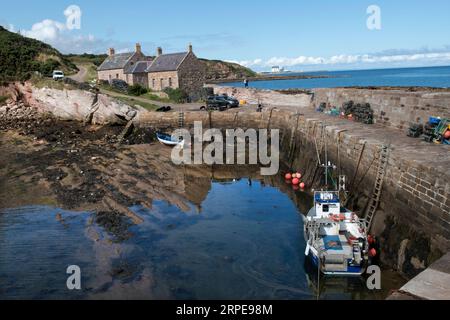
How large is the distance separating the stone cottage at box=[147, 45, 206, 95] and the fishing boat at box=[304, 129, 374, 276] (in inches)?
1179

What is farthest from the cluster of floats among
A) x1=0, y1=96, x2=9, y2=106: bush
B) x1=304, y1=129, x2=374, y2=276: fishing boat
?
x1=0, y1=96, x2=9, y2=106: bush

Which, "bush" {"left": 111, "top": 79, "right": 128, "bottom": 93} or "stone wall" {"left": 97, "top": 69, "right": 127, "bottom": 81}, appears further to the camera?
"stone wall" {"left": 97, "top": 69, "right": 127, "bottom": 81}

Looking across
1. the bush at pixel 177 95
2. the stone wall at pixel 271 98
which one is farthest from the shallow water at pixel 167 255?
the bush at pixel 177 95

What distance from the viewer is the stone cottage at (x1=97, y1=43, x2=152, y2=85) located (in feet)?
154

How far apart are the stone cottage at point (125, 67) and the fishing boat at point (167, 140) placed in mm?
18123

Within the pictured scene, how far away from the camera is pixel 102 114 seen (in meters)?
35.8

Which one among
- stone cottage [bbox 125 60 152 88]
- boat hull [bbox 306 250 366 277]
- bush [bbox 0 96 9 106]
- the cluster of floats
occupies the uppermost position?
stone cottage [bbox 125 60 152 88]

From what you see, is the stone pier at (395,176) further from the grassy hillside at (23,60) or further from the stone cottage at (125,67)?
the grassy hillside at (23,60)

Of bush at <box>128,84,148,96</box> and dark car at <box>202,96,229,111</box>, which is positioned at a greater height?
bush at <box>128,84,148,96</box>

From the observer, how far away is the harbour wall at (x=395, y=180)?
11.7m

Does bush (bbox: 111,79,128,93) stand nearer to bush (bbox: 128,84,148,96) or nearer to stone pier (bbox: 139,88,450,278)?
bush (bbox: 128,84,148,96)

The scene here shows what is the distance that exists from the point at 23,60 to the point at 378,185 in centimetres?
4625

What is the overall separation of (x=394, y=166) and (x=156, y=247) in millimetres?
9273

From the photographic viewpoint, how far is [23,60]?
47781mm
